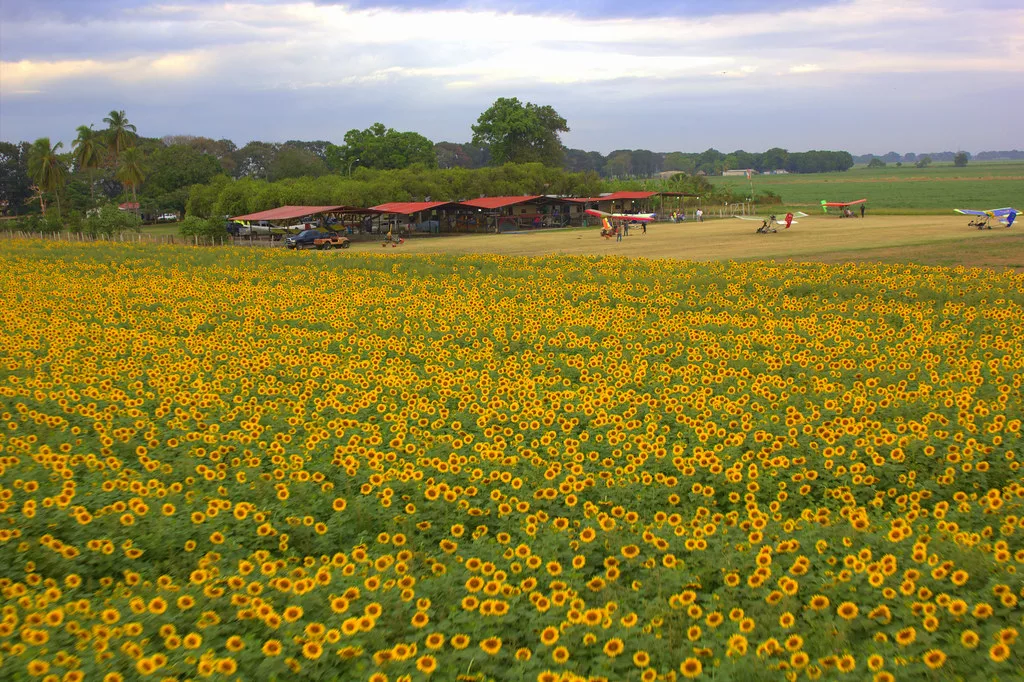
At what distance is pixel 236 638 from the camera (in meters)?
4.21

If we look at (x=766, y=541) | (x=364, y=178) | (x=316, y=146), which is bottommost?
(x=766, y=541)

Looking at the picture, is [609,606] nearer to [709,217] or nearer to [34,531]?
[34,531]

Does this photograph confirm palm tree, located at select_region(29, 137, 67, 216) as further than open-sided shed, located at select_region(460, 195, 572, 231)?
Yes

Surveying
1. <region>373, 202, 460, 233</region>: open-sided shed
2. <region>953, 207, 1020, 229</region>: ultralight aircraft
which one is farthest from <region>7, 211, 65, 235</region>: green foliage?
<region>953, 207, 1020, 229</region>: ultralight aircraft

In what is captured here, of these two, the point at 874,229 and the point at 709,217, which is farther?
the point at 709,217

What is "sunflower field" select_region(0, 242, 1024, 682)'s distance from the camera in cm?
437

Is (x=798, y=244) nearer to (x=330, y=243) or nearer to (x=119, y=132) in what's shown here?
(x=330, y=243)

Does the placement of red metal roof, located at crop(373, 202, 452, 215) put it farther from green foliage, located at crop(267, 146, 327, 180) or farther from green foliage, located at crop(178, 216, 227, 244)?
green foliage, located at crop(267, 146, 327, 180)

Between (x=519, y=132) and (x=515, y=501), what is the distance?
98.8 m

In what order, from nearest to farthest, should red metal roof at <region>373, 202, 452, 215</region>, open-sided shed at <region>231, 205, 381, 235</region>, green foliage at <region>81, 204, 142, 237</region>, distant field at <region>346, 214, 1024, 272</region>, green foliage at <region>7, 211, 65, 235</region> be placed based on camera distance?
distant field at <region>346, 214, 1024, 272</region>
open-sided shed at <region>231, 205, 381, 235</region>
green foliage at <region>81, 204, 142, 237</region>
red metal roof at <region>373, 202, 452, 215</region>
green foliage at <region>7, 211, 65, 235</region>

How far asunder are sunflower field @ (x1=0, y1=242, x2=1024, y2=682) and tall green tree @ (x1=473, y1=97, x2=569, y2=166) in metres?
90.9

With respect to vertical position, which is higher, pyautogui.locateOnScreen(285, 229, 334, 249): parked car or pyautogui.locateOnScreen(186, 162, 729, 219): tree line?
pyautogui.locateOnScreen(186, 162, 729, 219): tree line

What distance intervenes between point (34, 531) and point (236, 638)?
2723mm

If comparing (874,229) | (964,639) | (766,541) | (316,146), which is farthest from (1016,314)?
(316,146)
